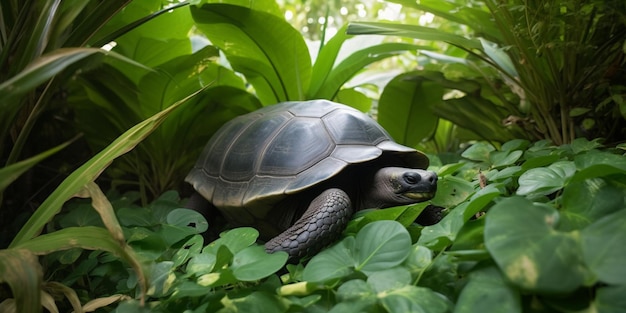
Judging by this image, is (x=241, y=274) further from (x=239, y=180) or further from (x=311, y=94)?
(x=311, y=94)

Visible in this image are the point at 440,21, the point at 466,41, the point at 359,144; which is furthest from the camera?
the point at 440,21

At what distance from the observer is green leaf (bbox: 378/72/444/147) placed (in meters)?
1.81

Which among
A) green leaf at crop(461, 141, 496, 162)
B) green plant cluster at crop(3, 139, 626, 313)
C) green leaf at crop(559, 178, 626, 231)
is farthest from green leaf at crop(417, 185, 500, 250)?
green leaf at crop(461, 141, 496, 162)

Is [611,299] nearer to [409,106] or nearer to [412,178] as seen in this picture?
[412,178]

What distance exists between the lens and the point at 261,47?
1.62 m

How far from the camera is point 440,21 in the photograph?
2.83 meters

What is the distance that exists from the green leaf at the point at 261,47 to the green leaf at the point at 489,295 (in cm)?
115

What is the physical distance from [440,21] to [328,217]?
7.24 feet

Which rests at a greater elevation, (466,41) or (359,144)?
(466,41)

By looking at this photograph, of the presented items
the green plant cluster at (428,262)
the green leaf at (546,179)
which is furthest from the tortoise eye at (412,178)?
the green leaf at (546,179)

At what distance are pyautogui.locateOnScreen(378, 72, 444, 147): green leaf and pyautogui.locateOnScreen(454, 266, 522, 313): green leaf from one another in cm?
124

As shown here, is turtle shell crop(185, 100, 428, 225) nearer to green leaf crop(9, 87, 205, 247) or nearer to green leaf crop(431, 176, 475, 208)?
green leaf crop(431, 176, 475, 208)

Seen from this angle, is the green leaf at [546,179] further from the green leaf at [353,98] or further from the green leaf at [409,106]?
the green leaf at [353,98]

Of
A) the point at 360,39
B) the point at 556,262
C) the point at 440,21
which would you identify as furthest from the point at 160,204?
the point at 440,21
